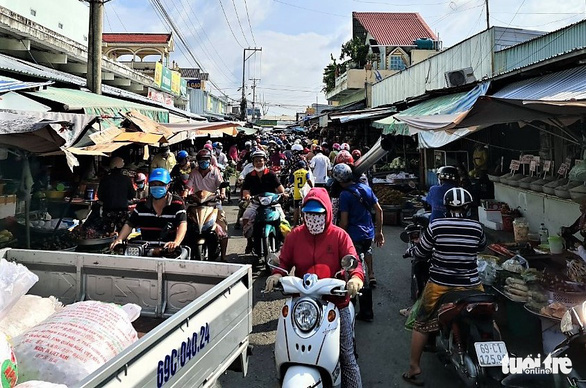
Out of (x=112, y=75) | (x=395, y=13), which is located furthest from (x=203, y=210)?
(x=395, y=13)

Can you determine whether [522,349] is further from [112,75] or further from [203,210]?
[112,75]

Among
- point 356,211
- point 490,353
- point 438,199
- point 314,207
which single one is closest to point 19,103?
point 356,211

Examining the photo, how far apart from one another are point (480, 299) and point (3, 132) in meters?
4.59

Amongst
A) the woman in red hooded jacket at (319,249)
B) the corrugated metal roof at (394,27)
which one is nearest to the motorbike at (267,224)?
the woman in red hooded jacket at (319,249)

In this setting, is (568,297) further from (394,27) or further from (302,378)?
(394,27)

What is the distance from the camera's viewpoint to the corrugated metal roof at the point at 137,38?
1199 inches

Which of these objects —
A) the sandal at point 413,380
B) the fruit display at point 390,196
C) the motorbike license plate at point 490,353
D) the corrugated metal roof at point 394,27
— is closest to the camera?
the motorbike license plate at point 490,353

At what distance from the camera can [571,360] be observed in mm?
3090

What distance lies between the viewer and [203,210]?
A: 6.22 m

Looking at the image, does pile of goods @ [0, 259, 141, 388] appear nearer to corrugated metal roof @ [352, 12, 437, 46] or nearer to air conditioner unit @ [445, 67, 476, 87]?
air conditioner unit @ [445, 67, 476, 87]

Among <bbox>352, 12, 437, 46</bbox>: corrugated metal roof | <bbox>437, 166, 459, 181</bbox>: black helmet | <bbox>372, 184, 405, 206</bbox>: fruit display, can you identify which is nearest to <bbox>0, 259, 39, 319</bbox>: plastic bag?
<bbox>437, 166, 459, 181</bbox>: black helmet

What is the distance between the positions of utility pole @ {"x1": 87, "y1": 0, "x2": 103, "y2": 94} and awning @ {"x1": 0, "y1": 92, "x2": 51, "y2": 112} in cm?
325

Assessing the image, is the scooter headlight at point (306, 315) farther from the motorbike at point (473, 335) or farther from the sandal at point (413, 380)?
the sandal at point (413, 380)

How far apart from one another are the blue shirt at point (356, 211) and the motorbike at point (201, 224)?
2.12 metres
